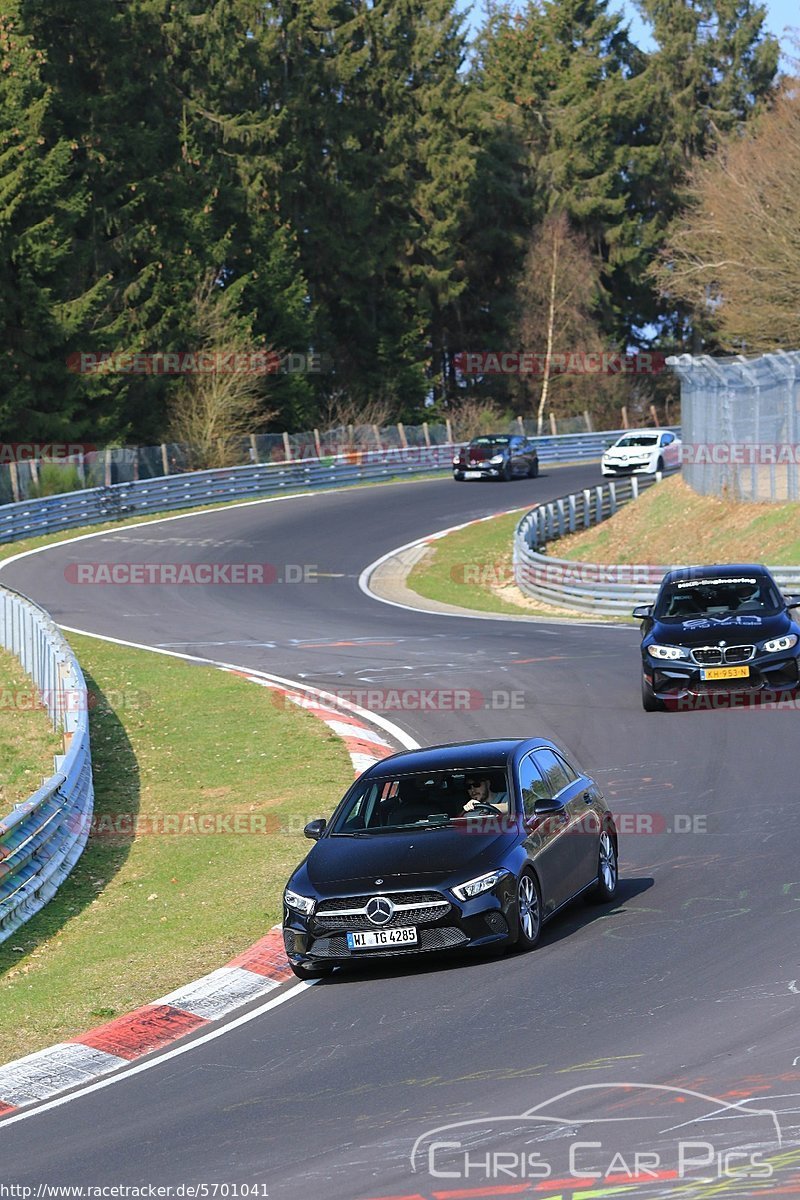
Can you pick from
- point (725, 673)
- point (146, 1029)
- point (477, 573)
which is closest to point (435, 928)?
point (146, 1029)

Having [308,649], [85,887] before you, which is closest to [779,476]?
[308,649]

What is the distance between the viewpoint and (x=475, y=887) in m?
10.3

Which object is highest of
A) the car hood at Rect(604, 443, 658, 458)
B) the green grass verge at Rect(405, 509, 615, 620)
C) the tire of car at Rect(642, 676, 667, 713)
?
the car hood at Rect(604, 443, 658, 458)

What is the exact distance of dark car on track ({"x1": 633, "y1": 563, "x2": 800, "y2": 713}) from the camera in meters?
19.4

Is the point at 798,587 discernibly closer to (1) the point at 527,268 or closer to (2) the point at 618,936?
(2) the point at 618,936

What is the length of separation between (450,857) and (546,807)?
2.84ft

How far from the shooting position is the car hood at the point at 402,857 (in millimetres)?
10430

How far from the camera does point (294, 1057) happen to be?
894 cm

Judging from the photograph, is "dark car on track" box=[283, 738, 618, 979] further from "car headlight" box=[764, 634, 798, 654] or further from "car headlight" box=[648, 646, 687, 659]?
"car headlight" box=[764, 634, 798, 654]

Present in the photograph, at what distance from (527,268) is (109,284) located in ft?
104

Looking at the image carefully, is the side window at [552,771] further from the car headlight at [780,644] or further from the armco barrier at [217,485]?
the armco barrier at [217,485]

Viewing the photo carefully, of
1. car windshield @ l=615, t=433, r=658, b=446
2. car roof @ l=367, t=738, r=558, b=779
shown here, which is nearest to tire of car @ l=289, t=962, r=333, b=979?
car roof @ l=367, t=738, r=558, b=779

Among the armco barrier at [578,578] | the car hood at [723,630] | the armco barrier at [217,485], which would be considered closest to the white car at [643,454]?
the armco barrier at [217,485]

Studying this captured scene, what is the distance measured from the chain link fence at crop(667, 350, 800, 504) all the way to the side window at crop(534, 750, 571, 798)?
22.5 m
